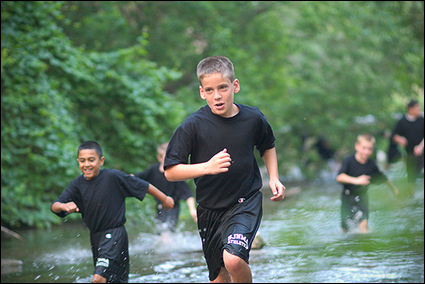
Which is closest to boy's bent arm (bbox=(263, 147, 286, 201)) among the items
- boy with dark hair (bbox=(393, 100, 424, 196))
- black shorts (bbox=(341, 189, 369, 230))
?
black shorts (bbox=(341, 189, 369, 230))

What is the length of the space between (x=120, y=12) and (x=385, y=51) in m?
8.16

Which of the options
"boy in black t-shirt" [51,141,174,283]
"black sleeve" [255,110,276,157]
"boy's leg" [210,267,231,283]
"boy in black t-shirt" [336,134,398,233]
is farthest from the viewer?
"boy in black t-shirt" [336,134,398,233]

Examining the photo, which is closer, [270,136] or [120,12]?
[270,136]

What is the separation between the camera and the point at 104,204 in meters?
4.84

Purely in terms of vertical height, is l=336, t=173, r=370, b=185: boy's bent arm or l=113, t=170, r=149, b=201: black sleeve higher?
l=113, t=170, r=149, b=201: black sleeve

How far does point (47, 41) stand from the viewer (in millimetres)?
9078

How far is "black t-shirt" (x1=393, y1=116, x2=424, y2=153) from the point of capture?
9.69 meters

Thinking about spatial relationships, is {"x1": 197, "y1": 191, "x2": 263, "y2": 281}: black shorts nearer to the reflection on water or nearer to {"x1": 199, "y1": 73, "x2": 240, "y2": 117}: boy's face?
the reflection on water

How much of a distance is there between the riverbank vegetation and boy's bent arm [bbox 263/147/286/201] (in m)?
2.69

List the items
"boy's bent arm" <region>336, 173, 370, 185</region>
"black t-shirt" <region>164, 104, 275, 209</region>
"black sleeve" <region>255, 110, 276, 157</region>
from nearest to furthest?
"black t-shirt" <region>164, 104, 275, 209</region>, "black sleeve" <region>255, 110, 276, 157</region>, "boy's bent arm" <region>336, 173, 370, 185</region>

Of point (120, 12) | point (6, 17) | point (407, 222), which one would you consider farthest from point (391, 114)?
point (407, 222)

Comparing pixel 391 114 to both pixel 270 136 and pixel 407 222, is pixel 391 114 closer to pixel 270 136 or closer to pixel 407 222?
pixel 270 136

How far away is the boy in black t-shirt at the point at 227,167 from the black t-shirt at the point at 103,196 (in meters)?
1.29

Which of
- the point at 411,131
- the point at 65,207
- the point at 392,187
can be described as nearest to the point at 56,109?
the point at 65,207
